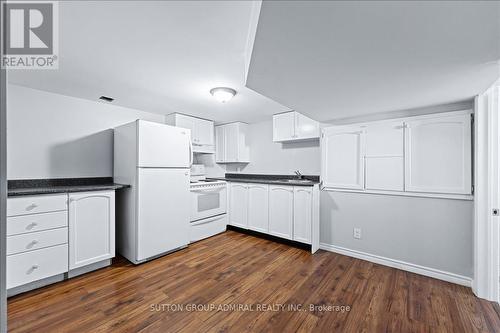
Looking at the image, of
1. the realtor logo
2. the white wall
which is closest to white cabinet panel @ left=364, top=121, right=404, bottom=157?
the realtor logo

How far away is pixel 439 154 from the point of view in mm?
2299

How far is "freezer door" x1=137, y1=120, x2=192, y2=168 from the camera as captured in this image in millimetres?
2598

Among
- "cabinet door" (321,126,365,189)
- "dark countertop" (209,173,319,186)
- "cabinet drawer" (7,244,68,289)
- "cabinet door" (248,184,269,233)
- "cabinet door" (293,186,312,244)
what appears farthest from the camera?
"cabinet door" (248,184,269,233)

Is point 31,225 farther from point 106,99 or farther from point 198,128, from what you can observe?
point 198,128

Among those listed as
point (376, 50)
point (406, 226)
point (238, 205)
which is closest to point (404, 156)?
point (406, 226)

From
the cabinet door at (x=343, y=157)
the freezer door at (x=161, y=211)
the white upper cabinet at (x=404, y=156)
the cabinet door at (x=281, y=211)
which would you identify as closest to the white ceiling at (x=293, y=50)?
the white upper cabinet at (x=404, y=156)

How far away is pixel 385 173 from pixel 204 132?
3.02m

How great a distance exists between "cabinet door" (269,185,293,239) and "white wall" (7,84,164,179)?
2444mm

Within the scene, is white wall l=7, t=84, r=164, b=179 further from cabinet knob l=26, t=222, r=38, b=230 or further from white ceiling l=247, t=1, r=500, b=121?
white ceiling l=247, t=1, r=500, b=121

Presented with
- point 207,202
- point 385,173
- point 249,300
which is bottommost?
point 249,300

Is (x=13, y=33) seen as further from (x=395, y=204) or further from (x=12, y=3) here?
(x=395, y=204)

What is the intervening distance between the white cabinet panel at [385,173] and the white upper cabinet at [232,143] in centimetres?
228

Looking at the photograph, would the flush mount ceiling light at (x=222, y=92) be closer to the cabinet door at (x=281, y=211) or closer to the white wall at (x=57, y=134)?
the cabinet door at (x=281, y=211)

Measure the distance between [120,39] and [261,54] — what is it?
1.02 metres
